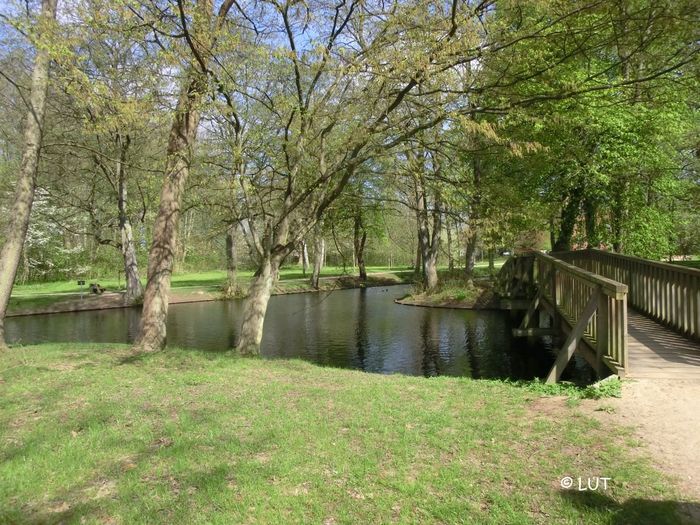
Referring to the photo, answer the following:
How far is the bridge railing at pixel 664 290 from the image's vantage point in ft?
23.5

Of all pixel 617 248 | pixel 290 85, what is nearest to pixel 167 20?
pixel 290 85

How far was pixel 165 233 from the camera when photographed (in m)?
9.99

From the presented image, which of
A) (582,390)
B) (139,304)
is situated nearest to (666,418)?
(582,390)

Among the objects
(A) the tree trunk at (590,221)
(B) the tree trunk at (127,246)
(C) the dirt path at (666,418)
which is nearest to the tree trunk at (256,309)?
(C) the dirt path at (666,418)

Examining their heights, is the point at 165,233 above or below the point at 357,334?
above

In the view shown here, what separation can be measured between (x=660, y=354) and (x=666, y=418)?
2.25 meters

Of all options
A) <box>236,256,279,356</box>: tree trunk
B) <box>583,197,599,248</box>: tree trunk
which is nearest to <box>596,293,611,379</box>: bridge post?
<box>236,256,279,356</box>: tree trunk

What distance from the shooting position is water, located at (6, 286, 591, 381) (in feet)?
41.1

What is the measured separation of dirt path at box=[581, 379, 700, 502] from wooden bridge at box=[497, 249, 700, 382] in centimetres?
41

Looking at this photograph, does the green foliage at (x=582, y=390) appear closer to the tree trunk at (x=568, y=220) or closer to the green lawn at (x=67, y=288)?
the green lawn at (x=67, y=288)

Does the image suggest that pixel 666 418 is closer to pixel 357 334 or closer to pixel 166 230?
pixel 166 230

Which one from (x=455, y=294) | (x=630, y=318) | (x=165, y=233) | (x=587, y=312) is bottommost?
(x=455, y=294)

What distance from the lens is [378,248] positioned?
4934 cm

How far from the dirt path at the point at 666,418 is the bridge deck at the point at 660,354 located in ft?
0.84
